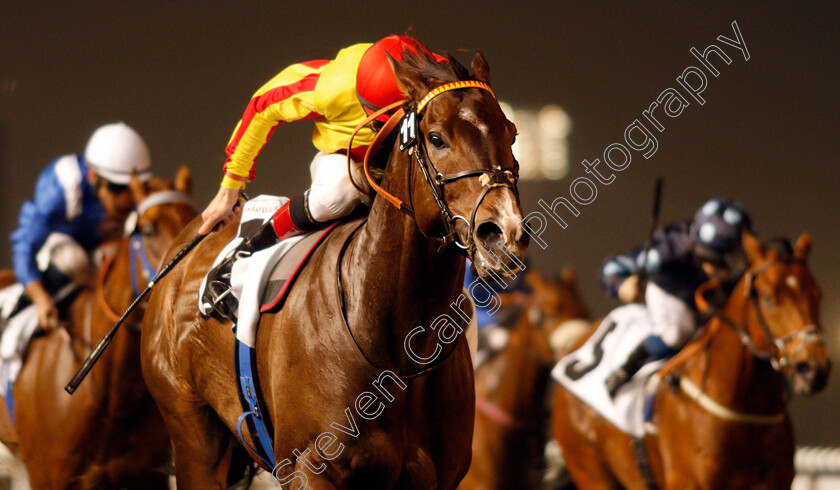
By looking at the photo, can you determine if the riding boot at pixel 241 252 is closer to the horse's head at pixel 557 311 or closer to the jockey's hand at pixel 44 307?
the jockey's hand at pixel 44 307

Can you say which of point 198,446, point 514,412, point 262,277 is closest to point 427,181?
point 262,277

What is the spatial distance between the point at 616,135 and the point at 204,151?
136 inches

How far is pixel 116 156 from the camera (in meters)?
3.56

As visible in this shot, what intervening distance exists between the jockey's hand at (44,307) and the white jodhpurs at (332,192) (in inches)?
75.5

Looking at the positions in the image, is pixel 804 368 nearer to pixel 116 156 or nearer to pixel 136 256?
pixel 136 256

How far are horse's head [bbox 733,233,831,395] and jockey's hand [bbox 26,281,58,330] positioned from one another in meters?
2.93

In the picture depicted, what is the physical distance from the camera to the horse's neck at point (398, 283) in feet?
5.48

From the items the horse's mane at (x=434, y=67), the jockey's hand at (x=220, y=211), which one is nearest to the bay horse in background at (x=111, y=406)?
the jockey's hand at (x=220, y=211)

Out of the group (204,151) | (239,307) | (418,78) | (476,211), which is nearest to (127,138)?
(239,307)

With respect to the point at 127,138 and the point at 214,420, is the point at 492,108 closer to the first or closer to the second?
the point at 214,420

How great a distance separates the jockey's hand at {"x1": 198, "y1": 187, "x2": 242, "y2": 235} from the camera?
7.97 ft

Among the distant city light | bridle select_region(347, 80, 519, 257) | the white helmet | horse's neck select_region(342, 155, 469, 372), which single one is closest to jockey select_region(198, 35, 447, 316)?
bridle select_region(347, 80, 519, 257)

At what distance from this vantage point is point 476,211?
142 centimetres

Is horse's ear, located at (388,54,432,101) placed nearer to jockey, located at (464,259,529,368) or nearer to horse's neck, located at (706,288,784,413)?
horse's neck, located at (706,288,784,413)
